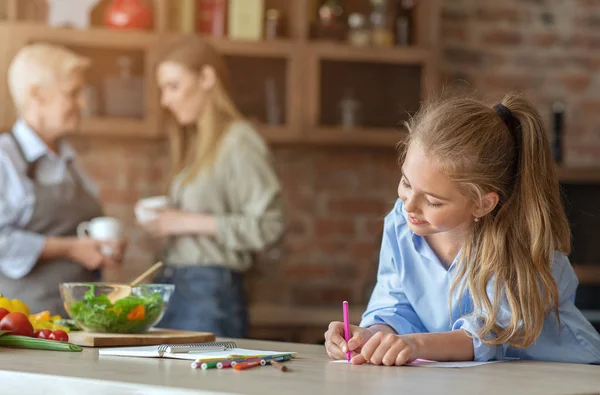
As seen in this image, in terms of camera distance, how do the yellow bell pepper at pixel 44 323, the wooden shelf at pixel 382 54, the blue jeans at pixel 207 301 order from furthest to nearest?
1. the wooden shelf at pixel 382 54
2. the blue jeans at pixel 207 301
3. the yellow bell pepper at pixel 44 323

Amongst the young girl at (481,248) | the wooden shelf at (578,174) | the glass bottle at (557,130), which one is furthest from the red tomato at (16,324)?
the glass bottle at (557,130)

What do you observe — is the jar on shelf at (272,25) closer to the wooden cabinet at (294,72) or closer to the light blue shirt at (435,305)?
the wooden cabinet at (294,72)

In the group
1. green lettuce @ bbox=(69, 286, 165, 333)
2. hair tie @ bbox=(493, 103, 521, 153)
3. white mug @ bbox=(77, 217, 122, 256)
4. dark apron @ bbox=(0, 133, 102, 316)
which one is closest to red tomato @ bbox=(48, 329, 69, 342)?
green lettuce @ bbox=(69, 286, 165, 333)

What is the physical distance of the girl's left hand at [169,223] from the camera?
126 inches

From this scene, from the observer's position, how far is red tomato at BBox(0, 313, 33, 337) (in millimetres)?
1808

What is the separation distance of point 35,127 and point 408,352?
1963 millimetres

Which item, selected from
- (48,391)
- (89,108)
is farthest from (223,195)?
(48,391)

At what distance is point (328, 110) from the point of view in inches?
159

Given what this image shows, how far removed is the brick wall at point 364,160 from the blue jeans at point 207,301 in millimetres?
911

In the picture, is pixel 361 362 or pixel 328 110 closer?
pixel 361 362

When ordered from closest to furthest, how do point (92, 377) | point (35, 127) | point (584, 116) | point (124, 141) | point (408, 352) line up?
point (92, 377) → point (408, 352) → point (35, 127) → point (124, 141) → point (584, 116)

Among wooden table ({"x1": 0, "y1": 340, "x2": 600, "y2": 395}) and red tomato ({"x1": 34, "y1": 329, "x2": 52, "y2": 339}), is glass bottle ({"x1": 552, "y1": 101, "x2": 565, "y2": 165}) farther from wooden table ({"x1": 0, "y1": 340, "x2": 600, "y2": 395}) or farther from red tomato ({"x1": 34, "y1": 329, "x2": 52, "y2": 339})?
red tomato ({"x1": 34, "y1": 329, "x2": 52, "y2": 339})

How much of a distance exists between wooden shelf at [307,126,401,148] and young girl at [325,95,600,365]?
2.09 metres

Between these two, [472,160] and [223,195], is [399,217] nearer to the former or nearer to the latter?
[472,160]
